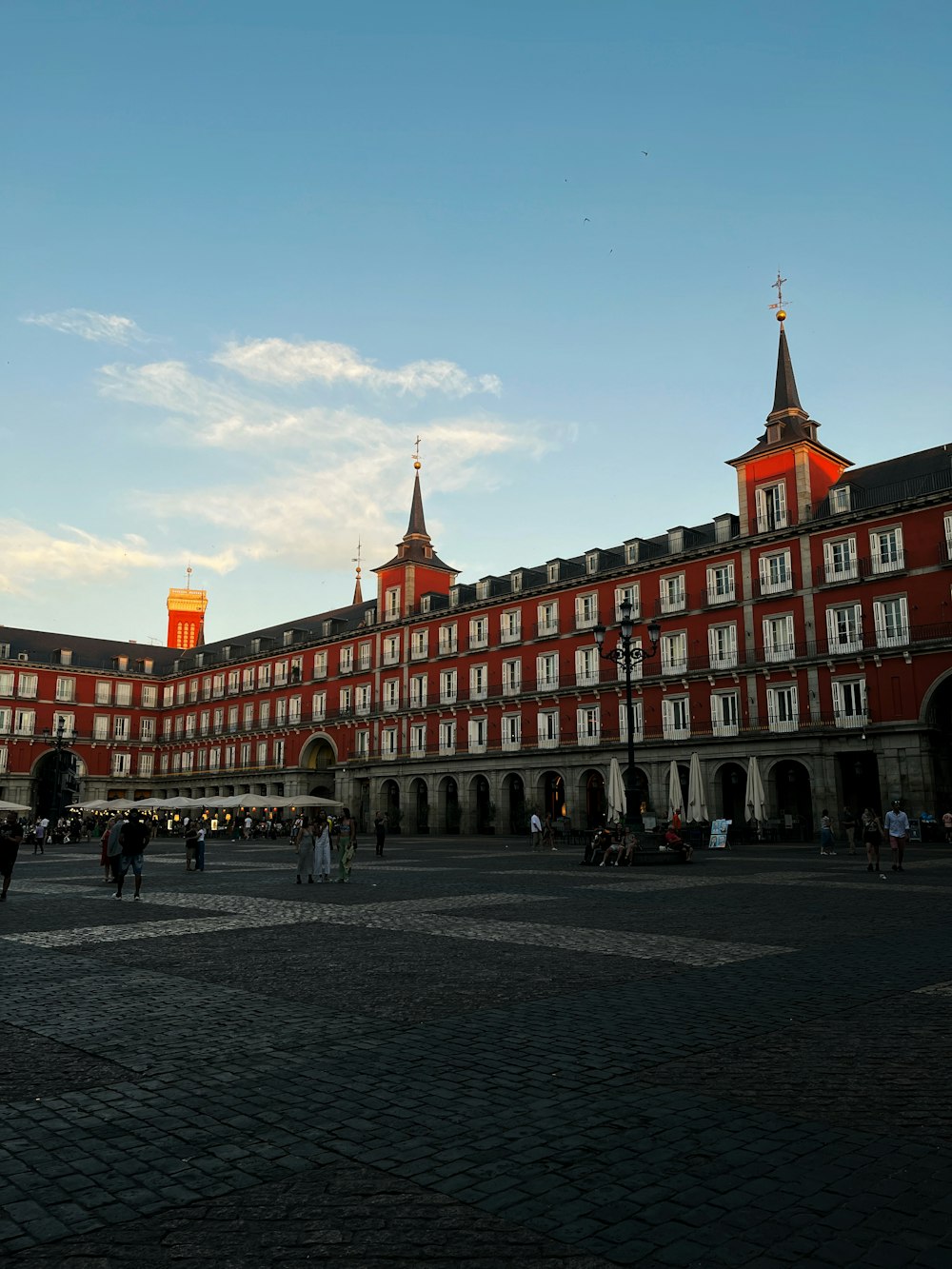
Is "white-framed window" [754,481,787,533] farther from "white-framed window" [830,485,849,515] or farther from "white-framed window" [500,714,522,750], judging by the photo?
"white-framed window" [500,714,522,750]

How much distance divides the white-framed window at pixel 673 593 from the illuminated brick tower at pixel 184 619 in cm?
6912

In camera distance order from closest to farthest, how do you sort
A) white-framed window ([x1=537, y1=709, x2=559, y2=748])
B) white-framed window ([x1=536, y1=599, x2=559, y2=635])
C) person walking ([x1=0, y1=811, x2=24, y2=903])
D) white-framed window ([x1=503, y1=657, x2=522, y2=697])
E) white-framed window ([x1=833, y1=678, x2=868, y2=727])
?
person walking ([x1=0, y1=811, x2=24, y2=903]) < white-framed window ([x1=833, y1=678, x2=868, y2=727]) < white-framed window ([x1=537, y1=709, x2=559, y2=748]) < white-framed window ([x1=536, y1=599, x2=559, y2=635]) < white-framed window ([x1=503, y1=657, x2=522, y2=697])

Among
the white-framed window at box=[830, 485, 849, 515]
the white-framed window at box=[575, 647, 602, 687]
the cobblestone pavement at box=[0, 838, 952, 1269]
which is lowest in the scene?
the cobblestone pavement at box=[0, 838, 952, 1269]

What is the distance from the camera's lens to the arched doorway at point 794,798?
37.6 m

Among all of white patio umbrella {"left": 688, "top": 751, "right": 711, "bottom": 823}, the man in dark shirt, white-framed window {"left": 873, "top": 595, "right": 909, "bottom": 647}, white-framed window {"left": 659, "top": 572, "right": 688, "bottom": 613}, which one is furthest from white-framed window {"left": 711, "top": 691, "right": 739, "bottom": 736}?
the man in dark shirt

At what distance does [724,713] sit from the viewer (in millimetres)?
40781

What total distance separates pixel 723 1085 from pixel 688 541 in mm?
41194

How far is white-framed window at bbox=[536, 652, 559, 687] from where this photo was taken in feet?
158

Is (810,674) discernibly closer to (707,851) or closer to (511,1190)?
(707,851)

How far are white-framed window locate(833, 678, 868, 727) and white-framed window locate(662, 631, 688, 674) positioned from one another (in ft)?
24.2

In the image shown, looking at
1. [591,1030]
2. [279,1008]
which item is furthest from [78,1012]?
[591,1030]

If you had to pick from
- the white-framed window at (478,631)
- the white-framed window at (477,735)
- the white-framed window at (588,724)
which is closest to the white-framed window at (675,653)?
the white-framed window at (588,724)

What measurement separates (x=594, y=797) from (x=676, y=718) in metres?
7.20

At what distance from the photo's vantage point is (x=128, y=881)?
19703mm
